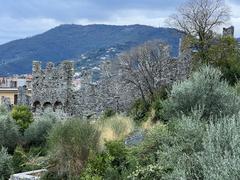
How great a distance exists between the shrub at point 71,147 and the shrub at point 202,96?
256 cm

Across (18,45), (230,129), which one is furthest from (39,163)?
(18,45)

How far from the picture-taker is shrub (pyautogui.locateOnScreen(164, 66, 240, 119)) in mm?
13656

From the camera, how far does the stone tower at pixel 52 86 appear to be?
3109 centimetres

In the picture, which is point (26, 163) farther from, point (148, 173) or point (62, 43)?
point (62, 43)

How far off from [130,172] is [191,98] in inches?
167

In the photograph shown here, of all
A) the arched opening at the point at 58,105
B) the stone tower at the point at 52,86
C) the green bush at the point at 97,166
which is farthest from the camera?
the arched opening at the point at 58,105

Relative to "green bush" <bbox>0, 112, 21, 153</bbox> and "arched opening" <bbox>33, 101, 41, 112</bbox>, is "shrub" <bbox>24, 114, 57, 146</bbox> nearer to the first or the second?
"green bush" <bbox>0, 112, 21, 153</bbox>

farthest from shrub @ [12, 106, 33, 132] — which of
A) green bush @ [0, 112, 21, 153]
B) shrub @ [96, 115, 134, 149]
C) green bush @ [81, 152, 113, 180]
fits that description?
green bush @ [81, 152, 113, 180]

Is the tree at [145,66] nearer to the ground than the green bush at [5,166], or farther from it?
farther from it

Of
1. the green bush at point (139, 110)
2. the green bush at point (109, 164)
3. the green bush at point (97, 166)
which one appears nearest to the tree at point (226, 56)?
the green bush at point (139, 110)

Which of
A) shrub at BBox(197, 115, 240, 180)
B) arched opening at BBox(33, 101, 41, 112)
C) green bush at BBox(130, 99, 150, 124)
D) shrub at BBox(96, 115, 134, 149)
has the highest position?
shrub at BBox(197, 115, 240, 180)

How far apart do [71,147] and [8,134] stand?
881 cm

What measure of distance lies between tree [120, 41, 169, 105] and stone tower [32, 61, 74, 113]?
3.89 m

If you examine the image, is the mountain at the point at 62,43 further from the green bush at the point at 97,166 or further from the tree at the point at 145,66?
the green bush at the point at 97,166
